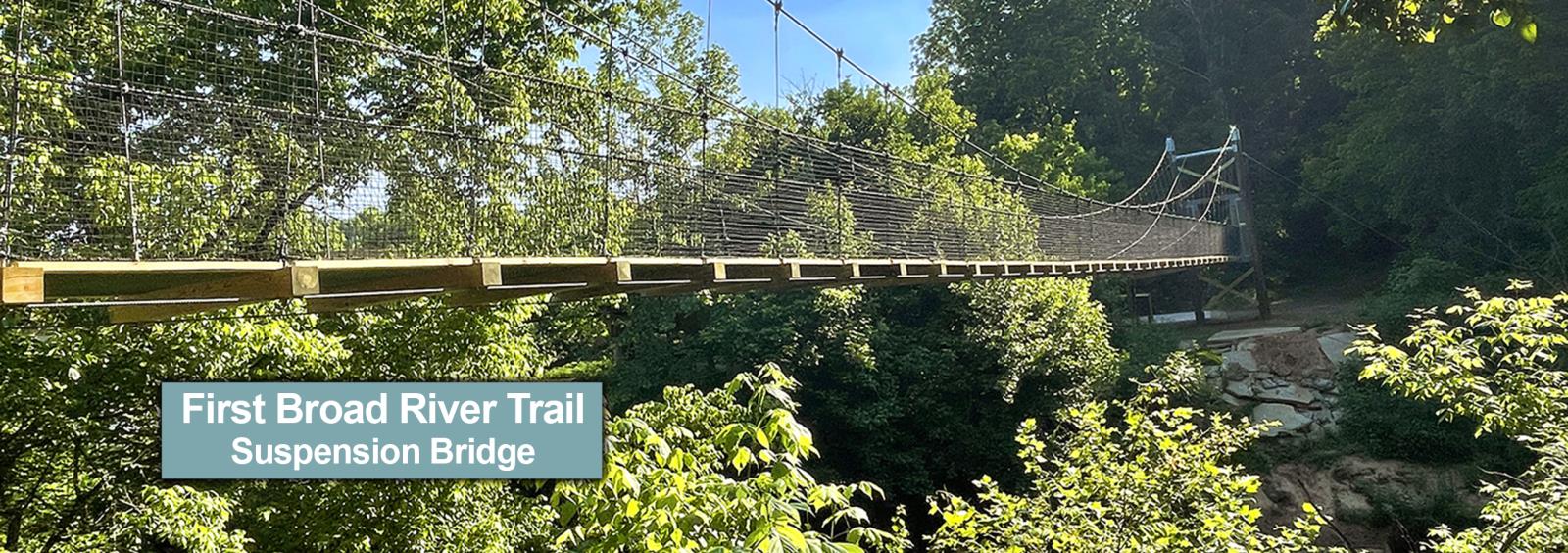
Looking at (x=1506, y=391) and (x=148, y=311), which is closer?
(x=148, y=311)

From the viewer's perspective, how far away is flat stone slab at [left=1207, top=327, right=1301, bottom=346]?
393 inches

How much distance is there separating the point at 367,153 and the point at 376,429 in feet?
5.75

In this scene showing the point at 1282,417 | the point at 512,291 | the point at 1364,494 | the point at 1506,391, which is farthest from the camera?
the point at 1282,417

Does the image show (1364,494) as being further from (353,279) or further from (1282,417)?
(353,279)

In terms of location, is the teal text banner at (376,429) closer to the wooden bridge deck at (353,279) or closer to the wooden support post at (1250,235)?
the wooden bridge deck at (353,279)

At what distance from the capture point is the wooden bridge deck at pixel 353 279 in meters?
1.64

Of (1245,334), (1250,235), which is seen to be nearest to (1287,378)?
(1245,334)

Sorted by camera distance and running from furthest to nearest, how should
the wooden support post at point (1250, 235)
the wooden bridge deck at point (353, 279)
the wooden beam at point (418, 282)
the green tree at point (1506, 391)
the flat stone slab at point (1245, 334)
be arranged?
the wooden support post at point (1250, 235), the flat stone slab at point (1245, 334), the green tree at point (1506, 391), the wooden beam at point (418, 282), the wooden bridge deck at point (353, 279)

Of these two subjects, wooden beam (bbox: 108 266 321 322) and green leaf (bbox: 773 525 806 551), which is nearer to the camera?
green leaf (bbox: 773 525 806 551)

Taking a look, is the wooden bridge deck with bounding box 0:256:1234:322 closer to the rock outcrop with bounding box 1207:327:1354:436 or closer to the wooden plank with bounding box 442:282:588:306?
the wooden plank with bounding box 442:282:588:306

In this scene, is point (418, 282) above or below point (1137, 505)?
above

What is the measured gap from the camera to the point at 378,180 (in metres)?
3.23

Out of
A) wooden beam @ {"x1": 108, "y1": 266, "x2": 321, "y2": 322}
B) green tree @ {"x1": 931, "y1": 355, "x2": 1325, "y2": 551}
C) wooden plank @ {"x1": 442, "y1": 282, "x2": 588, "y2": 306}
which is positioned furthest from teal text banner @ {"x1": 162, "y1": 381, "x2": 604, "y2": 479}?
green tree @ {"x1": 931, "y1": 355, "x2": 1325, "y2": 551}

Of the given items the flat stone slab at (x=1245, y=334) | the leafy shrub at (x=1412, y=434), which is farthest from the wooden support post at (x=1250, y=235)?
the leafy shrub at (x=1412, y=434)
